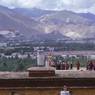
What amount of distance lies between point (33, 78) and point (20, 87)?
66 cm

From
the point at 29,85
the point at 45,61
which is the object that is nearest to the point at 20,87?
the point at 29,85

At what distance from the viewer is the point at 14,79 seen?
2294 cm

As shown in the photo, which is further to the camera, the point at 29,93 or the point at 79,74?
the point at 79,74

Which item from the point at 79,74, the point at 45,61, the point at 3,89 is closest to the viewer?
the point at 3,89

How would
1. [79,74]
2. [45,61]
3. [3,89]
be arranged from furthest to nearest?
1. [45,61]
2. [79,74]
3. [3,89]

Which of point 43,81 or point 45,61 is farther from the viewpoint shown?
point 45,61

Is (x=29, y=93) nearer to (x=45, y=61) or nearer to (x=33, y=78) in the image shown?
(x=33, y=78)

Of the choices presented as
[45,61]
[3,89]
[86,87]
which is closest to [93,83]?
[86,87]

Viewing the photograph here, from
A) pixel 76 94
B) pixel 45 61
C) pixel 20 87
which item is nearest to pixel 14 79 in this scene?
pixel 20 87

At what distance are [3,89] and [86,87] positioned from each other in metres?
3.36

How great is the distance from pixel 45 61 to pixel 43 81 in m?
12.6

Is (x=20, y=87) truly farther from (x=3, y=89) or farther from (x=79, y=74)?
(x=79, y=74)

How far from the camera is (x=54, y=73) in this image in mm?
23703

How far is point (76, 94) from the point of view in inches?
891
